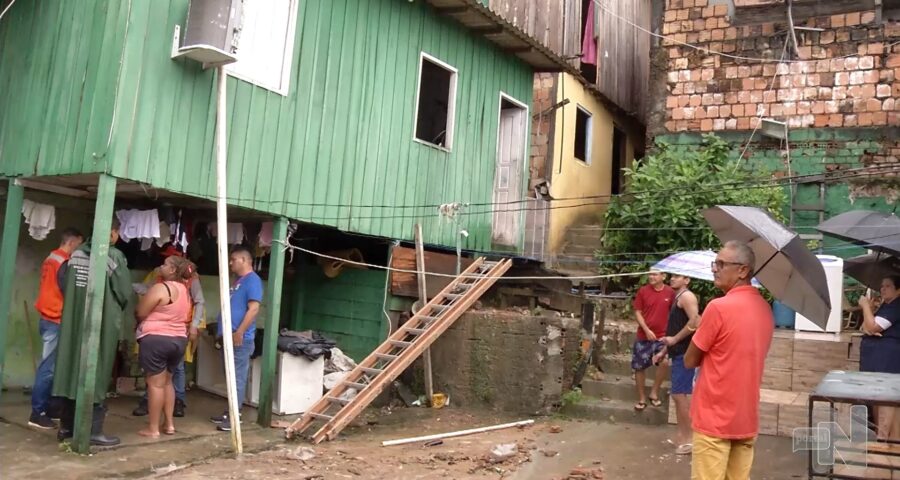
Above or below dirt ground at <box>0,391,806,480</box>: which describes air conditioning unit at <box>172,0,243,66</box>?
above

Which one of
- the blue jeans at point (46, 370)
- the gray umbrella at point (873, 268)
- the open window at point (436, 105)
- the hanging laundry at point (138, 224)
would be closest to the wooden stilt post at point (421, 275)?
the open window at point (436, 105)

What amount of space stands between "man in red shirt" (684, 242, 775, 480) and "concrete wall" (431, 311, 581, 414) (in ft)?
13.9

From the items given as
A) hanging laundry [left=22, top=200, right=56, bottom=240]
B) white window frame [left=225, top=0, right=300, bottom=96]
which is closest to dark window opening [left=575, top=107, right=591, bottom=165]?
white window frame [left=225, top=0, right=300, bottom=96]

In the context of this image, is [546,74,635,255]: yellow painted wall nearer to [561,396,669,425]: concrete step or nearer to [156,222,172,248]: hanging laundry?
[561,396,669,425]: concrete step

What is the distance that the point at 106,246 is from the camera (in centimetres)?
619

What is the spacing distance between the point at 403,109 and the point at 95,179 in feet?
12.8

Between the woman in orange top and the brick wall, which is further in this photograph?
the brick wall

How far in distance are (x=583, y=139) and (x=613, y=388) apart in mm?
7499

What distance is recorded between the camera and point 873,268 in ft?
23.4

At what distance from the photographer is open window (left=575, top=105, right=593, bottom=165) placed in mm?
14793

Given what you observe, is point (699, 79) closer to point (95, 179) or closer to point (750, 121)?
point (750, 121)

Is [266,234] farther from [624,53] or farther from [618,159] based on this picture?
[624,53]

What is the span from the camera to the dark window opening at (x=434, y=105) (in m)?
10.4

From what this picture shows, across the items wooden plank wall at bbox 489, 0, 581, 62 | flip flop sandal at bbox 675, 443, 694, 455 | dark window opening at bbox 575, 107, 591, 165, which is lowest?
flip flop sandal at bbox 675, 443, 694, 455
